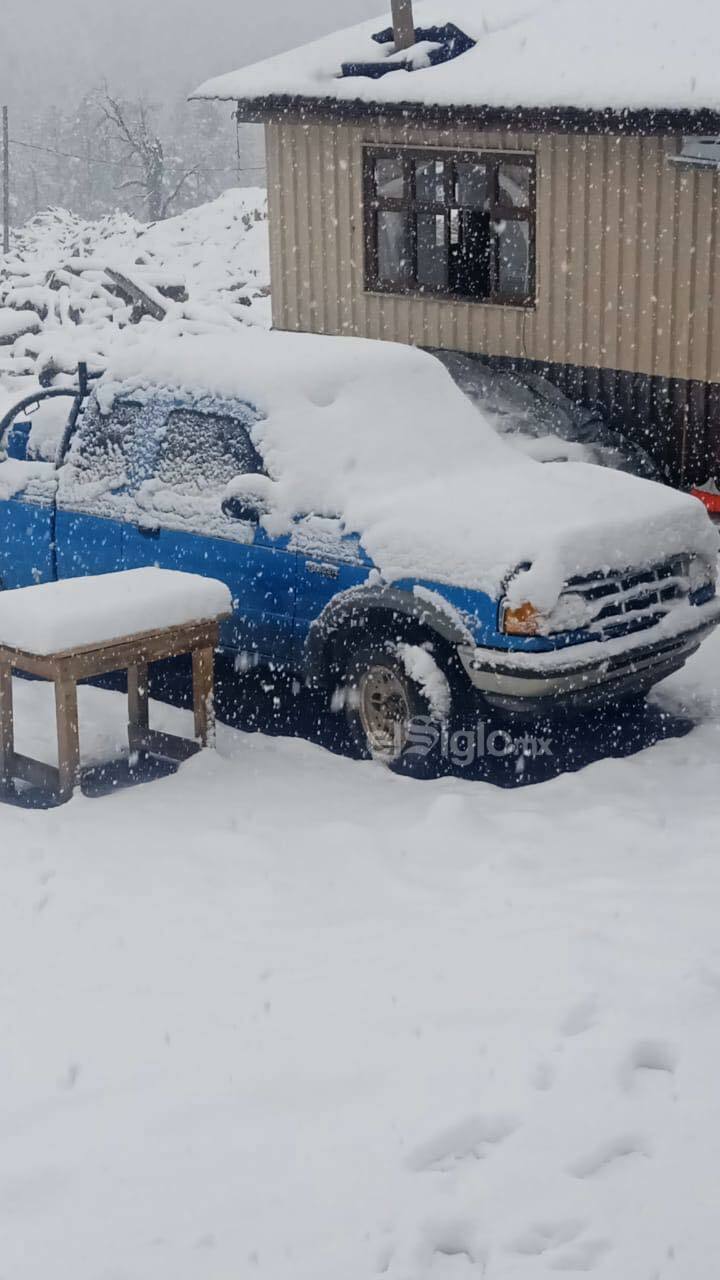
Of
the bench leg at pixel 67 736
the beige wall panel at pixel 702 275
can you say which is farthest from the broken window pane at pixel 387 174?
the bench leg at pixel 67 736

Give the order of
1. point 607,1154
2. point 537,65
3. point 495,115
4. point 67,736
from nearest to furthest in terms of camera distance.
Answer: point 607,1154 → point 67,736 → point 495,115 → point 537,65

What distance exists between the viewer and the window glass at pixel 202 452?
8438 millimetres

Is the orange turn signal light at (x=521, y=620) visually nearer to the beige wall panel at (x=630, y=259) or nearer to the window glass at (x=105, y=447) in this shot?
the window glass at (x=105, y=447)

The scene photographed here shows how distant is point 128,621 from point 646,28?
31.7 ft

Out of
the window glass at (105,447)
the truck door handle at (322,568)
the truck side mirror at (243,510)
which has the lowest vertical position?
the truck door handle at (322,568)

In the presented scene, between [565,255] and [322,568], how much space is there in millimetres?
7517

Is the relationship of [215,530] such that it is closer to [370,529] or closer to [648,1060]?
[370,529]

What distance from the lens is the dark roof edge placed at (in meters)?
12.9

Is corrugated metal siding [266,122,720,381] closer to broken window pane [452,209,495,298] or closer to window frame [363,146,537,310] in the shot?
window frame [363,146,537,310]

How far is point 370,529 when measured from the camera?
785 cm

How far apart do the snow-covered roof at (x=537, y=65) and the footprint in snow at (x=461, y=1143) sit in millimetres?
10045

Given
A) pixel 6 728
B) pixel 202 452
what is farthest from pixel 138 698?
pixel 202 452

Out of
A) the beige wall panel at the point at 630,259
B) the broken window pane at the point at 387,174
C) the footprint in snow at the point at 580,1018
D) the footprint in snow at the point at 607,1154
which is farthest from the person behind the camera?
the broken window pane at the point at 387,174

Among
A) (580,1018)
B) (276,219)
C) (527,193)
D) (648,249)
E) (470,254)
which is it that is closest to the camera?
(580,1018)
